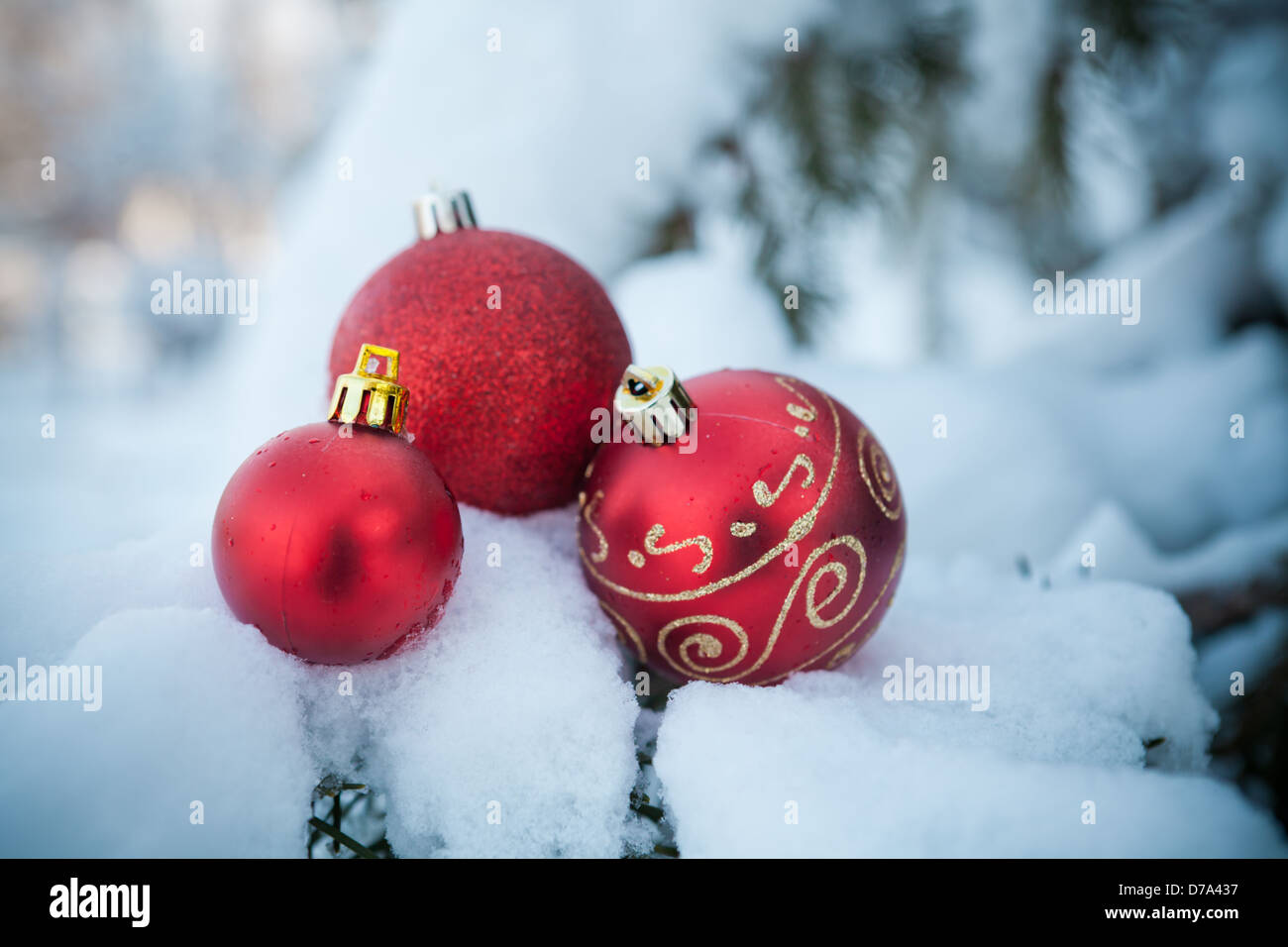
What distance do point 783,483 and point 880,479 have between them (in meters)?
0.11

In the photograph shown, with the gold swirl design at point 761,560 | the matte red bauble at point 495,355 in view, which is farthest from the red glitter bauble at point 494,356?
the gold swirl design at point 761,560

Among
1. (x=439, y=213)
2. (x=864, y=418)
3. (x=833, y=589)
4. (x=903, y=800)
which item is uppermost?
(x=439, y=213)

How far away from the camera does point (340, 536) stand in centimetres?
51

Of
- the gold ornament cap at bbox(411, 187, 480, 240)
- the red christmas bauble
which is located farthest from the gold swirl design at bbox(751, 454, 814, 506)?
the gold ornament cap at bbox(411, 187, 480, 240)

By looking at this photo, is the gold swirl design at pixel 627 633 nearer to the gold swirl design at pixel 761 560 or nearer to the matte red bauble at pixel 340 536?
the gold swirl design at pixel 761 560

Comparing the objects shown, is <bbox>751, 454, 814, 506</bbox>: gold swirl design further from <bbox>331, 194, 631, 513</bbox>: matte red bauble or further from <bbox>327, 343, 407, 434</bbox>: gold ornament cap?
<bbox>327, 343, 407, 434</bbox>: gold ornament cap

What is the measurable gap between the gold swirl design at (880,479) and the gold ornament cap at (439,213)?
1.39 feet

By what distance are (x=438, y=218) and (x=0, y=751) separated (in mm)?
535

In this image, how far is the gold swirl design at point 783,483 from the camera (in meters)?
0.58

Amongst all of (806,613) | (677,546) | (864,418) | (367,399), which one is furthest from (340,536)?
(864,418)

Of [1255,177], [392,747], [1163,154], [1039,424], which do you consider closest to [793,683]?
[392,747]

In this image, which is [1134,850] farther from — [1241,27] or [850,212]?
[1241,27]

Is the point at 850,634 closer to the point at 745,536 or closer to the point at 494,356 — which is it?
the point at 745,536

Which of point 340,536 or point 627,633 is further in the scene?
point 627,633
